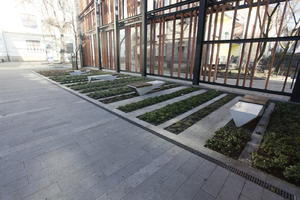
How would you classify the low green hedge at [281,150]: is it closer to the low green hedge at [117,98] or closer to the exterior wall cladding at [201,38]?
the exterior wall cladding at [201,38]

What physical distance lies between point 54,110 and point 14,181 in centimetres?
241

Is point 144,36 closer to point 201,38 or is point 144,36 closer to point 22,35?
point 201,38

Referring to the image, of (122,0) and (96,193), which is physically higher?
(122,0)

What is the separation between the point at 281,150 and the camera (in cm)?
223

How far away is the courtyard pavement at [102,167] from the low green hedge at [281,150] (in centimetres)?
41

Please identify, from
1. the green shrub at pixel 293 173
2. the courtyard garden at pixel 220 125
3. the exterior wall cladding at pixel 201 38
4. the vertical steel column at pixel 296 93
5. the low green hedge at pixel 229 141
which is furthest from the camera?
the exterior wall cladding at pixel 201 38

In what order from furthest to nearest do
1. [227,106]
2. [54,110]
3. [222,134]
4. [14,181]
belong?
[227,106]
[54,110]
[222,134]
[14,181]

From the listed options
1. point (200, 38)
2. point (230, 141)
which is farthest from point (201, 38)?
point (230, 141)

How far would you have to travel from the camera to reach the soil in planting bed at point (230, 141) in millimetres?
2285

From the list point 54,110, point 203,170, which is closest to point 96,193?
point 203,170

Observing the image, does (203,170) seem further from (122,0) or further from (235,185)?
(122,0)

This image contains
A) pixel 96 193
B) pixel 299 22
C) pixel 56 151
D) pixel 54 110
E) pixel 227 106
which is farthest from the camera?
pixel 299 22

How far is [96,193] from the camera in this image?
1.57 meters

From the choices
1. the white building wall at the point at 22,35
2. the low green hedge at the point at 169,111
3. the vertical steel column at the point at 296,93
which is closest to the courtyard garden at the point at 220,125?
the low green hedge at the point at 169,111
